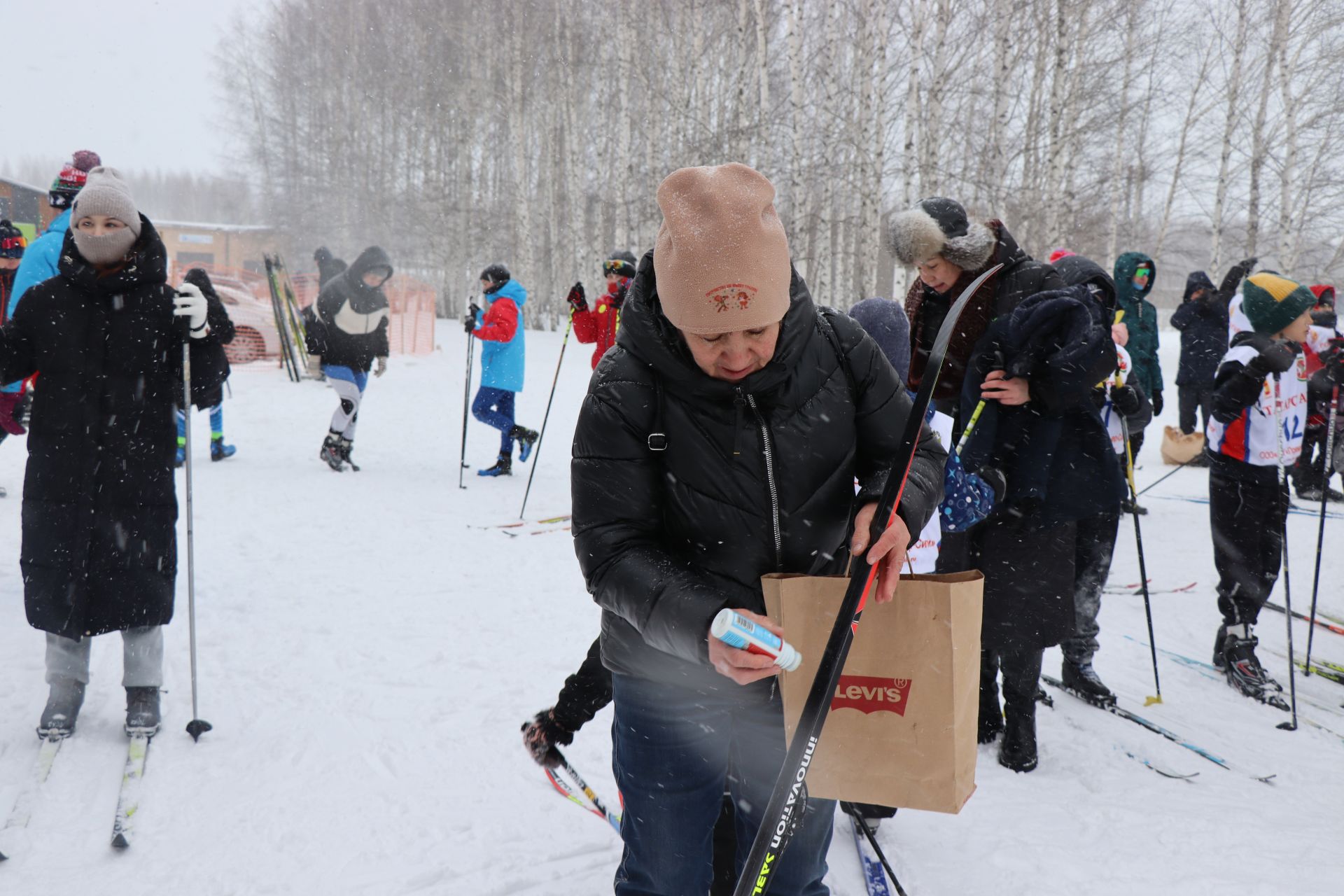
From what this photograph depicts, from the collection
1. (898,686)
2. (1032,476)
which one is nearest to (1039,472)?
(1032,476)

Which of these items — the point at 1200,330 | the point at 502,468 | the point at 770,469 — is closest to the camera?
the point at 770,469

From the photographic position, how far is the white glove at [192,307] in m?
3.14

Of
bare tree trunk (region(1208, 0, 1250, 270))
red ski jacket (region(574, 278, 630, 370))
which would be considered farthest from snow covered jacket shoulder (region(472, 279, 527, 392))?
bare tree trunk (region(1208, 0, 1250, 270))

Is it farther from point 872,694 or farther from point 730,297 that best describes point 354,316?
point 872,694

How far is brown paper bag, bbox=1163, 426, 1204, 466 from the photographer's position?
8641mm

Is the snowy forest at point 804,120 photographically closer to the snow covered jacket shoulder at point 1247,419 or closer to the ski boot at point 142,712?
the snow covered jacket shoulder at point 1247,419

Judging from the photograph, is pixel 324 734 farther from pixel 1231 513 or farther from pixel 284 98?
pixel 284 98

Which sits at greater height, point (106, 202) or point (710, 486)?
point (106, 202)

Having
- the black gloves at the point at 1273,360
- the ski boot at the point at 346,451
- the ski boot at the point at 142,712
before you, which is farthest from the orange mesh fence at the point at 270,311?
the black gloves at the point at 1273,360

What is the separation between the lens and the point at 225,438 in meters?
9.25

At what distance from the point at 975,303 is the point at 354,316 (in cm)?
640

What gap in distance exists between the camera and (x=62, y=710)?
3164 millimetres

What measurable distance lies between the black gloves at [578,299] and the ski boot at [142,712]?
16.0 ft

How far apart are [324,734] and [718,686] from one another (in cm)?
225
